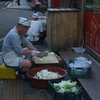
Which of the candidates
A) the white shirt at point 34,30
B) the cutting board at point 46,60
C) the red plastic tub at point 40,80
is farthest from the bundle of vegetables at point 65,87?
the white shirt at point 34,30

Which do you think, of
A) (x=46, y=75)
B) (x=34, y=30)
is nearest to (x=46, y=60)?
(x=46, y=75)

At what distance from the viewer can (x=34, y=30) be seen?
9023 millimetres

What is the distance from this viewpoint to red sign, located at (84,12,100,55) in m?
6.77

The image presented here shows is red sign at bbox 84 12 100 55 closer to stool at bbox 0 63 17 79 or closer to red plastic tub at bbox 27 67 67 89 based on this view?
red plastic tub at bbox 27 67 67 89

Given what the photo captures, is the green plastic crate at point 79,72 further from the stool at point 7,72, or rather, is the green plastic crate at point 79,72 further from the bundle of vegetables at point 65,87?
the stool at point 7,72

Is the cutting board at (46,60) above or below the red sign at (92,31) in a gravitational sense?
below

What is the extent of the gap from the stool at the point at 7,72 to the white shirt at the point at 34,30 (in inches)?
121

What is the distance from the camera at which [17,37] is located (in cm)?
573

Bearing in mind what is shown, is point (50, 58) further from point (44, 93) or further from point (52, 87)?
point (52, 87)

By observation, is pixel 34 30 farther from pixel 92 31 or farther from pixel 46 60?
pixel 46 60

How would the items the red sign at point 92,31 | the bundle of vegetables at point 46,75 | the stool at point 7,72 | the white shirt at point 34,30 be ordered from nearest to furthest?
the bundle of vegetables at point 46,75, the stool at point 7,72, the red sign at point 92,31, the white shirt at point 34,30

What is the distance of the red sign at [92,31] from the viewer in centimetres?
677

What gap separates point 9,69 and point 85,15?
2993mm

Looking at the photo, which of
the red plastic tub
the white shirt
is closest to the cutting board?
the red plastic tub
